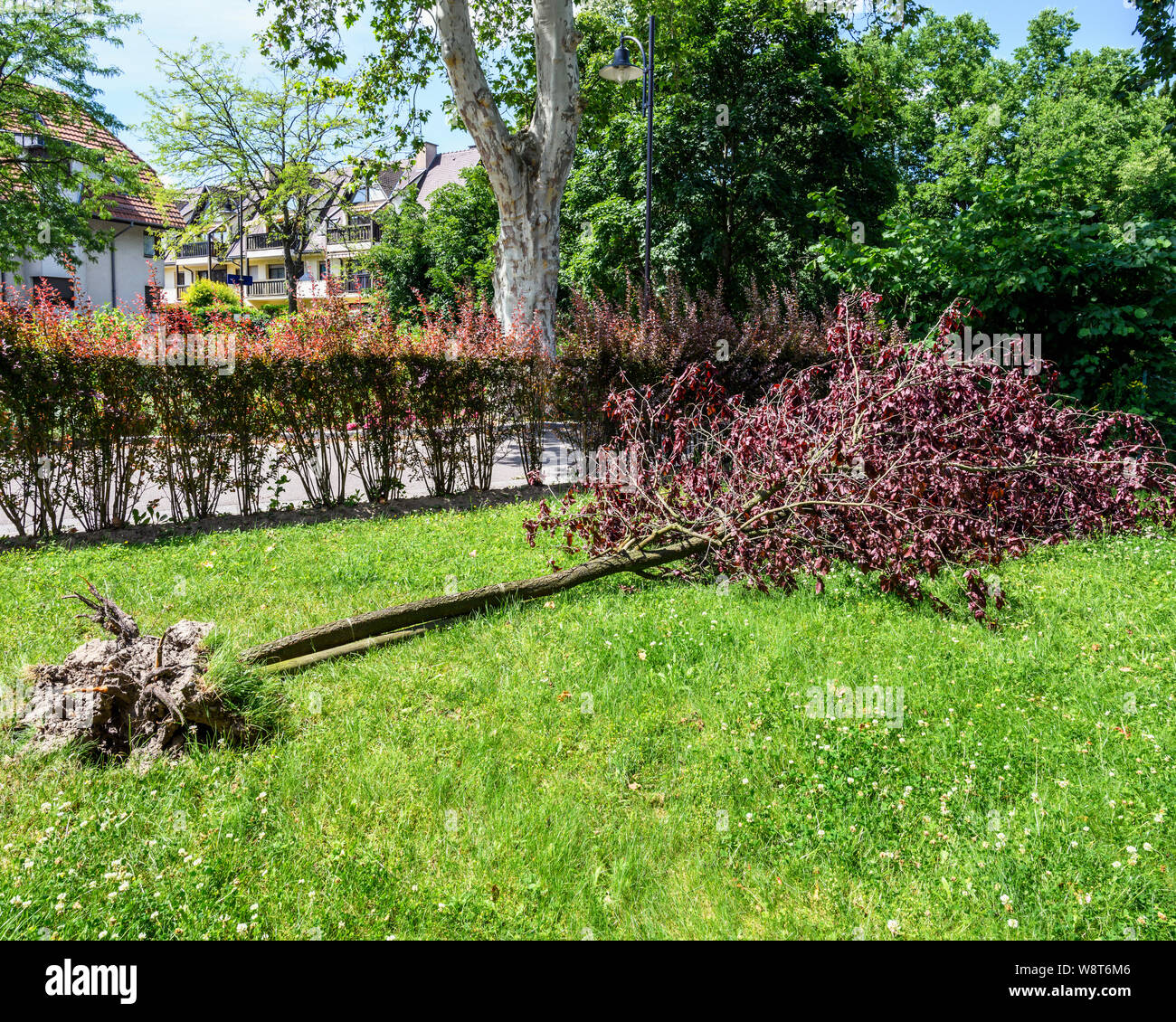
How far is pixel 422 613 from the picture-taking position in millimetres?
5012

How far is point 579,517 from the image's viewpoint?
673 centimetres

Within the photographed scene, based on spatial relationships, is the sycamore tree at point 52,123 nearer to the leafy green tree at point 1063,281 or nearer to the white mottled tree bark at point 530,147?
the white mottled tree bark at point 530,147

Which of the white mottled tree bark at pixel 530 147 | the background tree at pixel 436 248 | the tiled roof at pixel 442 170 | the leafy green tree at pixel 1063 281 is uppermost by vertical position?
the tiled roof at pixel 442 170

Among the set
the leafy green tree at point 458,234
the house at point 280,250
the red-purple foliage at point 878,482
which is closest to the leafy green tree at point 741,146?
the leafy green tree at point 458,234

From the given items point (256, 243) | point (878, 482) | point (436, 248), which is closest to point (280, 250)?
point (256, 243)

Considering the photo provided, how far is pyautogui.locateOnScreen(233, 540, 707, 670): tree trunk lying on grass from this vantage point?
14.8 feet

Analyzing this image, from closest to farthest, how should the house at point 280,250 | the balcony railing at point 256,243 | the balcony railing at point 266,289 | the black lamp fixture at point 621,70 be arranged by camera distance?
the black lamp fixture at point 621,70 → the house at point 280,250 → the balcony railing at point 266,289 → the balcony railing at point 256,243

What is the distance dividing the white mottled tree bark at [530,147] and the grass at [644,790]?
9399 millimetres

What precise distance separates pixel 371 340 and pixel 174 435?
2.22m

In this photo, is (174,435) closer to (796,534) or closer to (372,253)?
(796,534)

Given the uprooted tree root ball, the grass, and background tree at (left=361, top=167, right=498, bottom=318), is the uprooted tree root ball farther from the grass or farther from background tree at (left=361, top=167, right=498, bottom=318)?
background tree at (left=361, top=167, right=498, bottom=318)

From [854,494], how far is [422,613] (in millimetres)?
3066

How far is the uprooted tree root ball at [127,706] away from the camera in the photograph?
3.59 metres
